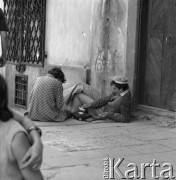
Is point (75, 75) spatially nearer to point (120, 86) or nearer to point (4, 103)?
point (120, 86)

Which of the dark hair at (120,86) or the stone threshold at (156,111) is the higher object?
the dark hair at (120,86)

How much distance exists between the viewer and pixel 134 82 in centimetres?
830

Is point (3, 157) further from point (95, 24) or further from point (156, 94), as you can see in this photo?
point (95, 24)

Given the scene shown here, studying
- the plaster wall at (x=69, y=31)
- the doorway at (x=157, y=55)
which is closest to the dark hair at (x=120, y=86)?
the doorway at (x=157, y=55)

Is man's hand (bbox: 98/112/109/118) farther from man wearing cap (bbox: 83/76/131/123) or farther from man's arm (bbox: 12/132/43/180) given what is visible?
man's arm (bbox: 12/132/43/180)

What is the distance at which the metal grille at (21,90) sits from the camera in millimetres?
12227

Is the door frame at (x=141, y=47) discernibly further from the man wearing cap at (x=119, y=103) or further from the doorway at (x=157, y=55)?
the man wearing cap at (x=119, y=103)

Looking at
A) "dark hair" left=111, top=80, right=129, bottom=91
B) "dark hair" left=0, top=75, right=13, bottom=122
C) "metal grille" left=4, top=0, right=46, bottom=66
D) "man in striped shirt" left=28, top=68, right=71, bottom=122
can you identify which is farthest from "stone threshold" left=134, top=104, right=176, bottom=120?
"dark hair" left=0, top=75, right=13, bottom=122

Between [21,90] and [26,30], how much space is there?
1.62 metres

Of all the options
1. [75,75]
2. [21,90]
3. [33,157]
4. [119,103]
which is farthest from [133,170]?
[21,90]

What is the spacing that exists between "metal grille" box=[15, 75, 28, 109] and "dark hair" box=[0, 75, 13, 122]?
9868mm

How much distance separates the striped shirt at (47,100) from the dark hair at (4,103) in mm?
5817

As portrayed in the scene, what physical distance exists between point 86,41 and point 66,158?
15.7 feet

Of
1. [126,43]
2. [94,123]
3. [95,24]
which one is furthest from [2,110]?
[95,24]
